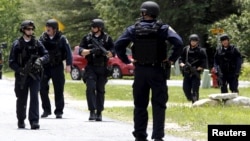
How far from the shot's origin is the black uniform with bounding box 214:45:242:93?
65.0 feet

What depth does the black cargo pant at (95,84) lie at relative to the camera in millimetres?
16516

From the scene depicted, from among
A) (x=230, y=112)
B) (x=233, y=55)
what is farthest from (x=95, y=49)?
(x=233, y=55)

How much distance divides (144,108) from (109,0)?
144 feet

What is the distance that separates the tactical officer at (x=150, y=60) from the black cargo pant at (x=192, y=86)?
926 cm

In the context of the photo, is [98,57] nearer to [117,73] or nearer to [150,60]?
[150,60]

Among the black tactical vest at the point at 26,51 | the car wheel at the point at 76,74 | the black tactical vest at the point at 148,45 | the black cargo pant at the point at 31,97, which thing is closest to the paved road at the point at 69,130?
the black cargo pant at the point at 31,97

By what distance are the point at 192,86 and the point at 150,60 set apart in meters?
9.72

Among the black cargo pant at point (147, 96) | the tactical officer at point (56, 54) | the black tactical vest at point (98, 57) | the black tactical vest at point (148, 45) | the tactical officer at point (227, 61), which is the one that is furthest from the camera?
the tactical officer at point (227, 61)

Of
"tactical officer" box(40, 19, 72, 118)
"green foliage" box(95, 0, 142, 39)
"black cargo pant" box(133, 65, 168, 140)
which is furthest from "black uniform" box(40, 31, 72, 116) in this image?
"green foliage" box(95, 0, 142, 39)

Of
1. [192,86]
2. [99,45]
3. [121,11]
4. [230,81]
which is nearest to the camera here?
[99,45]

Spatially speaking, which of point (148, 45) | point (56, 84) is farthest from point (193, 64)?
point (148, 45)

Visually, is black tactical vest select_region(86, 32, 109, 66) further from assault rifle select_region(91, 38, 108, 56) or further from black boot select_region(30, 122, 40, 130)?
black boot select_region(30, 122, 40, 130)

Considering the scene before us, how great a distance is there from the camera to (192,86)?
69.9ft

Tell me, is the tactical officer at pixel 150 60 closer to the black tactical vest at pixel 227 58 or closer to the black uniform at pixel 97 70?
the black uniform at pixel 97 70
